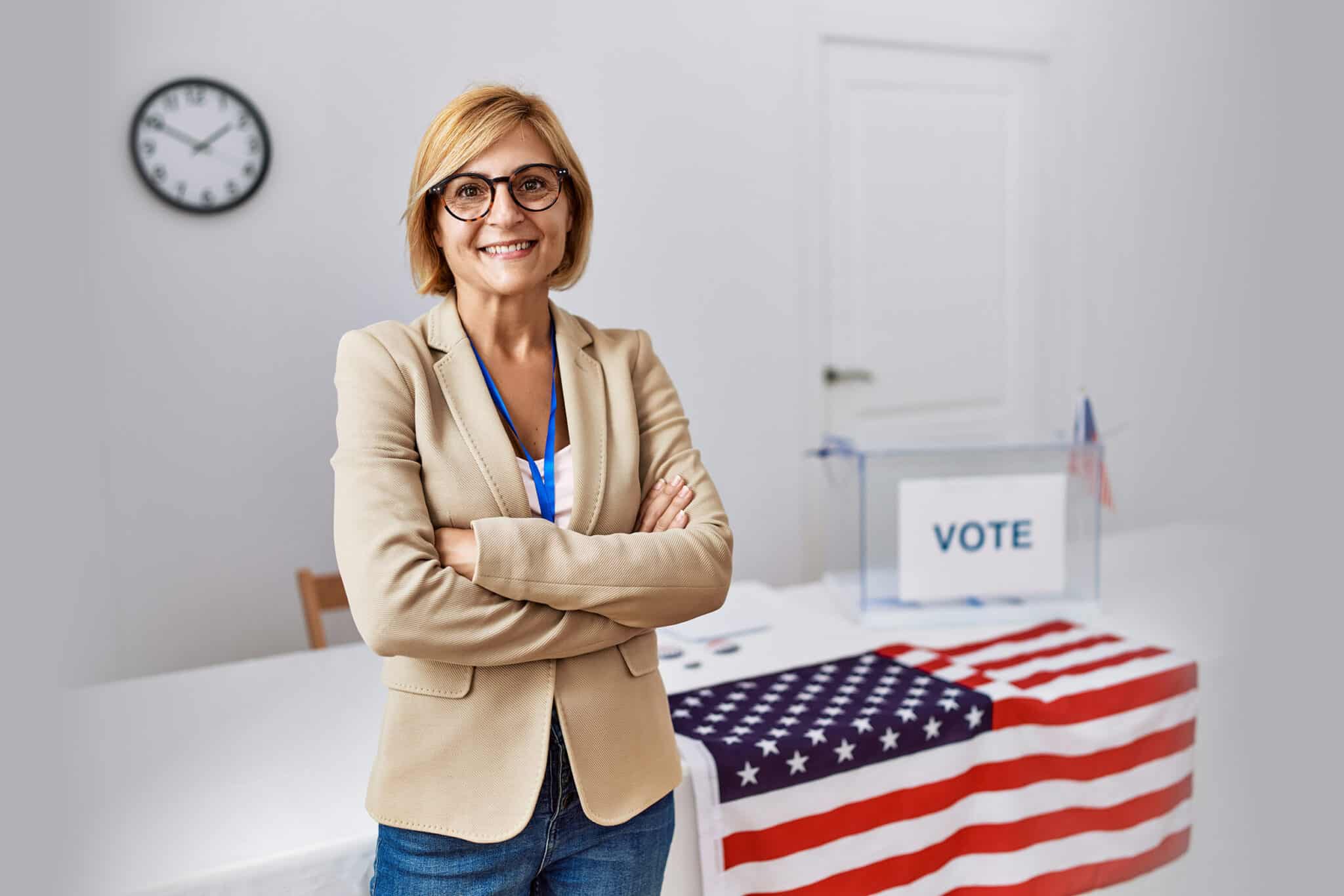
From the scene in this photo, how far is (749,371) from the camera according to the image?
383 centimetres

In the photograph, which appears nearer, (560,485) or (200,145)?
(560,485)

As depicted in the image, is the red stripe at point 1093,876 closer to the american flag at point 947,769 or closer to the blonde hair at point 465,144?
the american flag at point 947,769

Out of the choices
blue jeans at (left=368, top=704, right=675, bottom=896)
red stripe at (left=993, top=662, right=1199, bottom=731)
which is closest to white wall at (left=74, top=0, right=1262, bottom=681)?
red stripe at (left=993, top=662, right=1199, bottom=731)

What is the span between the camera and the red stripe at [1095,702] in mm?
1820

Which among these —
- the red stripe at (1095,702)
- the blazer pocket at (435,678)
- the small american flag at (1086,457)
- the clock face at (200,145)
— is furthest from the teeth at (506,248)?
the clock face at (200,145)

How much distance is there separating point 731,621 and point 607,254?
1.68m

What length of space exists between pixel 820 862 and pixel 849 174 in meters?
2.84

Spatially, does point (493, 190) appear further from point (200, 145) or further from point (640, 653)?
point (200, 145)

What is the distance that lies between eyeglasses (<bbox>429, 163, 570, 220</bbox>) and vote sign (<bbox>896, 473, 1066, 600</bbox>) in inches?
48.4

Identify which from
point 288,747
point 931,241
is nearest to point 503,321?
point 288,747

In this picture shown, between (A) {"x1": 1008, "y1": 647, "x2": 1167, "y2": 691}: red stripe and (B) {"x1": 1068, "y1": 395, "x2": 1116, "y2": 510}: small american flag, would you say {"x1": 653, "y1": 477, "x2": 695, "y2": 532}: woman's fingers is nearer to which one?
(A) {"x1": 1008, "y1": 647, "x2": 1167, "y2": 691}: red stripe

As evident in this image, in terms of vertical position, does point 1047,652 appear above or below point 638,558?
below

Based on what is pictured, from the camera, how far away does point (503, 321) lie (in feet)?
4.14

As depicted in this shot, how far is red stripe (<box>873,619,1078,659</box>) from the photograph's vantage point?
2062 mm
